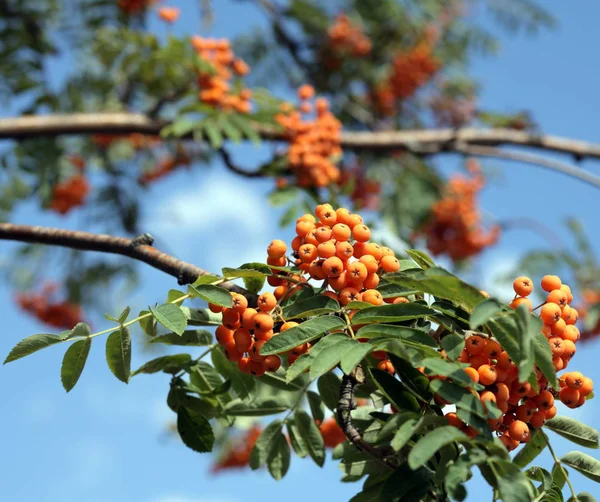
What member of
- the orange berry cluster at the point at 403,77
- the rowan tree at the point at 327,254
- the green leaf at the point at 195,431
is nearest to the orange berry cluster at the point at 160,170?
the rowan tree at the point at 327,254

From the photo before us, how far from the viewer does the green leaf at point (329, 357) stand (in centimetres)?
A: 140

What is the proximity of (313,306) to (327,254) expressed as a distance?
0.12 m

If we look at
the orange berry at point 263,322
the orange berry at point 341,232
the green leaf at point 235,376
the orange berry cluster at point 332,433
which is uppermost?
the orange berry at point 341,232

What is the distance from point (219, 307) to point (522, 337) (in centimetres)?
71

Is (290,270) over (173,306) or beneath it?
over

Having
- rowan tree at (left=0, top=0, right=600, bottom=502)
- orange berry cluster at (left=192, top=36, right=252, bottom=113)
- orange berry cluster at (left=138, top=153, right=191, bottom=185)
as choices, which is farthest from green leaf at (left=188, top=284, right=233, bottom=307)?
orange berry cluster at (left=138, top=153, right=191, bottom=185)

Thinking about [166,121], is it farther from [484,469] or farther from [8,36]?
[484,469]

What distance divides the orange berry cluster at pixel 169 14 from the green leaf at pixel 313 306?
3.85 metres

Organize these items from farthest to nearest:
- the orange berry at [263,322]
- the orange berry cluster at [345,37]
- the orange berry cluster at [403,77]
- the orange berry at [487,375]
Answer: the orange berry cluster at [403,77] → the orange berry cluster at [345,37] → the orange berry at [263,322] → the orange berry at [487,375]

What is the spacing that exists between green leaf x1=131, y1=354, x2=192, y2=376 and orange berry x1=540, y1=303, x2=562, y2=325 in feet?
2.90

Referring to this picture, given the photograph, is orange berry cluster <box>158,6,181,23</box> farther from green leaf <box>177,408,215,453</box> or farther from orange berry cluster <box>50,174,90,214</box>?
green leaf <box>177,408,215,453</box>

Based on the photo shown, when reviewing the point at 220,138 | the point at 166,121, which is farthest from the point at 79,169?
the point at 220,138

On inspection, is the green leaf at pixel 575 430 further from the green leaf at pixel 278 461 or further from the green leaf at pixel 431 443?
the green leaf at pixel 278 461

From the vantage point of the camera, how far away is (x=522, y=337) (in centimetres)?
132
